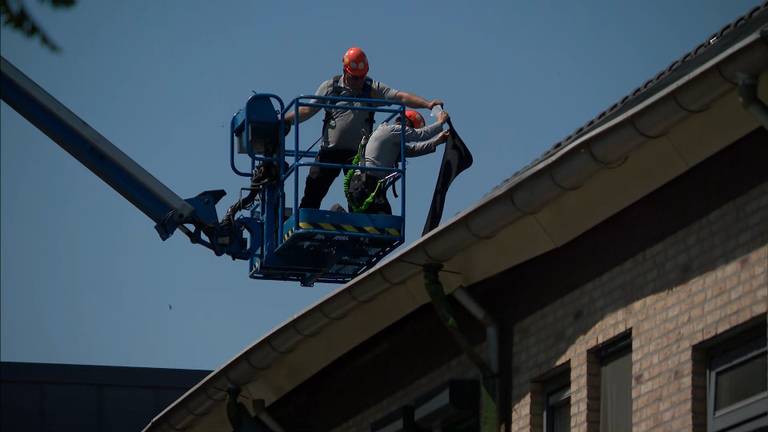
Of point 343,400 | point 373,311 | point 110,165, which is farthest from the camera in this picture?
point 110,165

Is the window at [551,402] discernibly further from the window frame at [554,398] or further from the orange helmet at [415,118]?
the orange helmet at [415,118]

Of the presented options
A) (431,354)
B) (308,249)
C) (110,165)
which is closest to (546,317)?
(431,354)

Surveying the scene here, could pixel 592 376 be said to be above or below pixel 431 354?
below

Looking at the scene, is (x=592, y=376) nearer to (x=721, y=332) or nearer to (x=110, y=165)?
(x=721, y=332)

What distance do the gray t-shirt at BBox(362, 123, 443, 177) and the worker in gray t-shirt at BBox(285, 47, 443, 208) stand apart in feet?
1.09

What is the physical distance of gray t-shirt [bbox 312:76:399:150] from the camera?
1930 cm

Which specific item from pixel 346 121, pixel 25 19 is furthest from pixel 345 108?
pixel 25 19

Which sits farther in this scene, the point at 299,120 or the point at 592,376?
the point at 299,120

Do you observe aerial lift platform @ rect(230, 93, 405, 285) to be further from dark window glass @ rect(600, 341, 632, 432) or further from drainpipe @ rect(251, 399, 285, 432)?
dark window glass @ rect(600, 341, 632, 432)

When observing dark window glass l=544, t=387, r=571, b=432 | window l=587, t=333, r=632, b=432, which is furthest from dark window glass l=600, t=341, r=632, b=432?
dark window glass l=544, t=387, r=571, b=432

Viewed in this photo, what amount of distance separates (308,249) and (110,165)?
3.83 m

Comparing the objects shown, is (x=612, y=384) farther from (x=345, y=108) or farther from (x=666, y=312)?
(x=345, y=108)

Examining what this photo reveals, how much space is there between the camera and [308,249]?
19.6 meters

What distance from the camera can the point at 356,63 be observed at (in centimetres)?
1920
